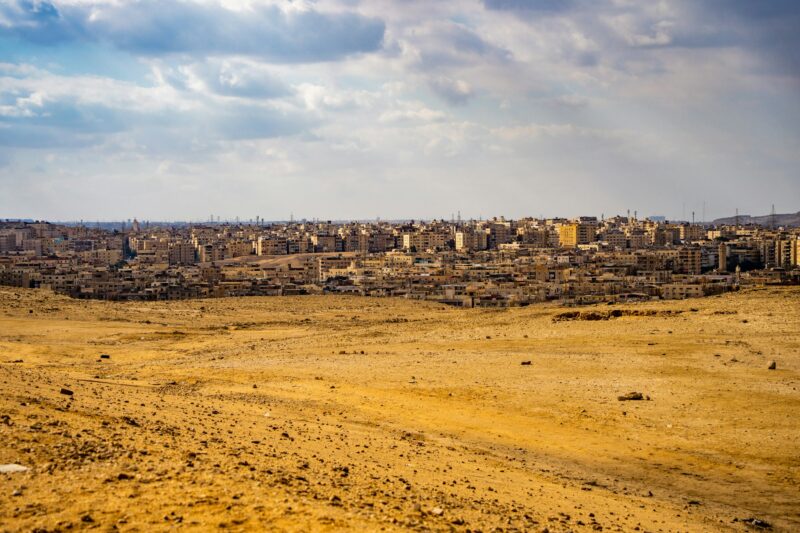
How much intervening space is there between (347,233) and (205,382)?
537ft

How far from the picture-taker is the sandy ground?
1110cm

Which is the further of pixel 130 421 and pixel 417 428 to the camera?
pixel 417 428

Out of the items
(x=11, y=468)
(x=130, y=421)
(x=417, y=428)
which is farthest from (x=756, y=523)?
(x=11, y=468)

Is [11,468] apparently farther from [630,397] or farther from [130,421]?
[630,397]

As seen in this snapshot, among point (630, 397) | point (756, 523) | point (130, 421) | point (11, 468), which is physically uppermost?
point (11, 468)

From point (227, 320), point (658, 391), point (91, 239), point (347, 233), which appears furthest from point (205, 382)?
point (91, 239)

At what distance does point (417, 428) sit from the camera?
19969 mm

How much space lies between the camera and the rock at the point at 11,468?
1113 centimetres

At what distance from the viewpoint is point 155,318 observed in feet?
178

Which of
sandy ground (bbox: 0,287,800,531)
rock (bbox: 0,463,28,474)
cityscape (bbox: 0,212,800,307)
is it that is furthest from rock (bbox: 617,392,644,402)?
cityscape (bbox: 0,212,800,307)

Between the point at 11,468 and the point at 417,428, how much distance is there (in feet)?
33.6

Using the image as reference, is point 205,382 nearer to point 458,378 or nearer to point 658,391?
point 458,378

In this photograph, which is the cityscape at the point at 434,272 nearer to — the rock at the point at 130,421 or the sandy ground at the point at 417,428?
the sandy ground at the point at 417,428

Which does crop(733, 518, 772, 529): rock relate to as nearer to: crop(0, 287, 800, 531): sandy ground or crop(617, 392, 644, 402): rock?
crop(0, 287, 800, 531): sandy ground
